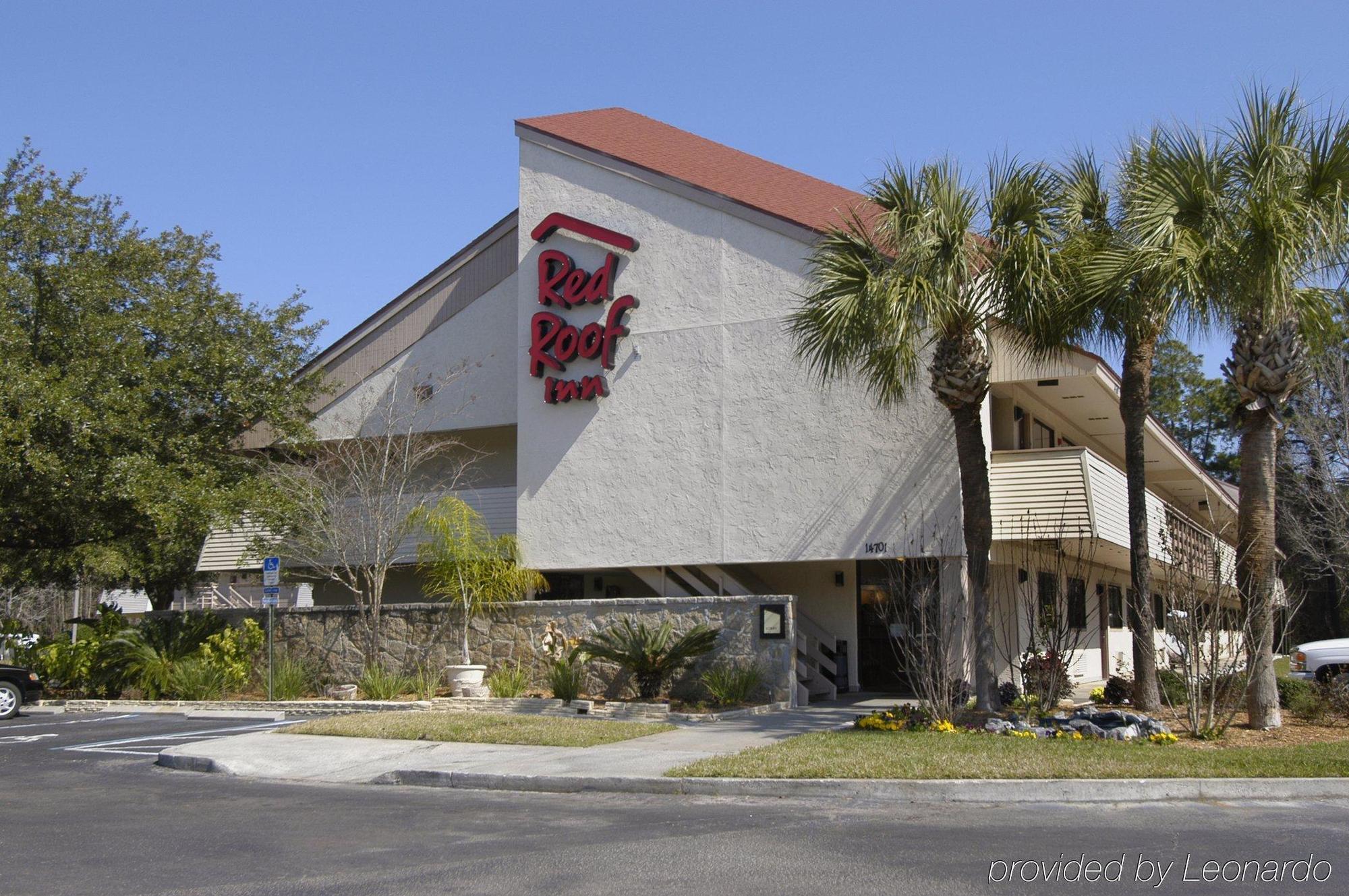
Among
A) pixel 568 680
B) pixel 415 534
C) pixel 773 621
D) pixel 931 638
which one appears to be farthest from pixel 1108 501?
pixel 415 534

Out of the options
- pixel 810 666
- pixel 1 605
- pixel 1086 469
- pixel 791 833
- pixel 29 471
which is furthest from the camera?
pixel 1 605

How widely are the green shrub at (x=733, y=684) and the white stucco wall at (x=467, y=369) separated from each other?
316 inches

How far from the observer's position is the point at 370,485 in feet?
76.8

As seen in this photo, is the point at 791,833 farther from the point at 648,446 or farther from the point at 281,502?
the point at 281,502

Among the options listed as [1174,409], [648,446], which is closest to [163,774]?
[648,446]

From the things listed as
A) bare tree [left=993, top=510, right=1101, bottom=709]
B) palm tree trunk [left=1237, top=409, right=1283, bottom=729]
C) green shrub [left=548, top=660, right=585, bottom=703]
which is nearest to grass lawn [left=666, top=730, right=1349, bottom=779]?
palm tree trunk [left=1237, top=409, right=1283, bottom=729]

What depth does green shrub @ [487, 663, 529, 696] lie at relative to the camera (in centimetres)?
2014

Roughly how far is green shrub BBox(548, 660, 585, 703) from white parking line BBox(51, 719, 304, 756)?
161 inches

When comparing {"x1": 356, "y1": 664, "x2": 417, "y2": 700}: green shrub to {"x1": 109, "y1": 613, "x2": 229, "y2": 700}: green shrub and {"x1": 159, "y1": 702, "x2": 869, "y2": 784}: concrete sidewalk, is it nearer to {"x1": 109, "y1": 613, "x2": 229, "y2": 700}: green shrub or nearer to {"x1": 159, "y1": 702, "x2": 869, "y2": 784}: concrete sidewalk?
{"x1": 109, "y1": 613, "x2": 229, "y2": 700}: green shrub

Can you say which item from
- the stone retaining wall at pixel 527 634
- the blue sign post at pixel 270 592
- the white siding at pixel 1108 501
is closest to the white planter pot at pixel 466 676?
the stone retaining wall at pixel 527 634

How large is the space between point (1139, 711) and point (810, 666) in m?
6.36

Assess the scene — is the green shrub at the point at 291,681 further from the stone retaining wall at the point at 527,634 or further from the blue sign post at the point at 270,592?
the stone retaining wall at the point at 527,634

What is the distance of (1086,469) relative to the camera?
18688 mm

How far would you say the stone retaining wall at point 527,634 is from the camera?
62.4 ft
